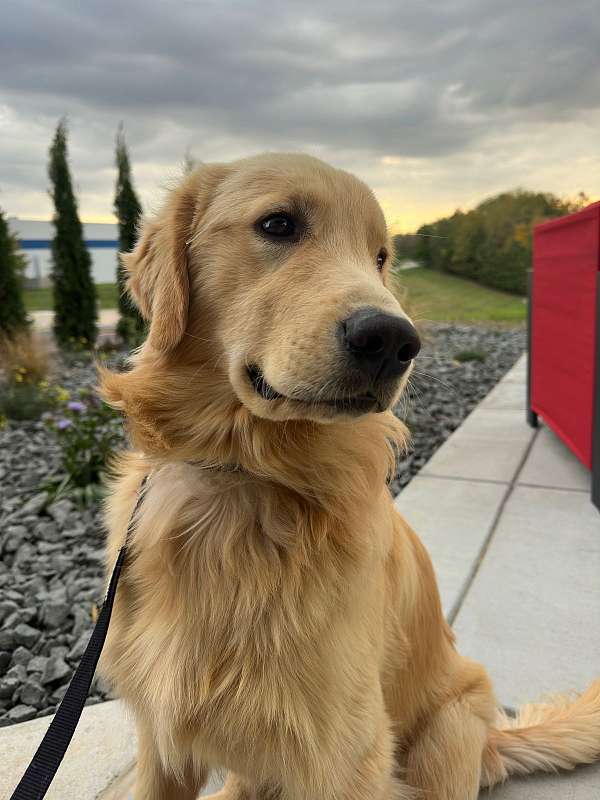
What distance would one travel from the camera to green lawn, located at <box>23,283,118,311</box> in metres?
11.8

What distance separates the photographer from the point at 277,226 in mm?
1621

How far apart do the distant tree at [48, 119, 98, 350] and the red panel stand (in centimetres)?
788

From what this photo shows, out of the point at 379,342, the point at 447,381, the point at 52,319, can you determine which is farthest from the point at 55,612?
the point at 52,319

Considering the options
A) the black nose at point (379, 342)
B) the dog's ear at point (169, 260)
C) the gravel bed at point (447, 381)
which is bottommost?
the gravel bed at point (447, 381)

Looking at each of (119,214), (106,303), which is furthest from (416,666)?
(106,303)

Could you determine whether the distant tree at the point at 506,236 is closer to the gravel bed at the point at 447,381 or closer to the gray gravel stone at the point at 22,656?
the gravel bed at the point at 447,381

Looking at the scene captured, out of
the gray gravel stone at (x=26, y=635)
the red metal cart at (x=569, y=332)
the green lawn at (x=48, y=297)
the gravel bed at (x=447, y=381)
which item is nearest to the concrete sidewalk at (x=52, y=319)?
the green lawn at (x=48, y=297)

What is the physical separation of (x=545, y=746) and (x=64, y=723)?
150 cm

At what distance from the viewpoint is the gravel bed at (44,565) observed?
8.47 ft

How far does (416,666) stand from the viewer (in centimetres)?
193

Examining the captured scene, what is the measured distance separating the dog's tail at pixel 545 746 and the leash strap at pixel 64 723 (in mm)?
1273

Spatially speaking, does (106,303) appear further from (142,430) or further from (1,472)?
(142,430)

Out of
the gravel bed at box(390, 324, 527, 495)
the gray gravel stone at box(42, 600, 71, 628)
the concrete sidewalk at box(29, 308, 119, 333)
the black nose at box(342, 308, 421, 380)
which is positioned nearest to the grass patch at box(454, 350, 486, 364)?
the gravel bed at box(390, 324, 527, 495)

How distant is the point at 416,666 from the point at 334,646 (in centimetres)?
54
